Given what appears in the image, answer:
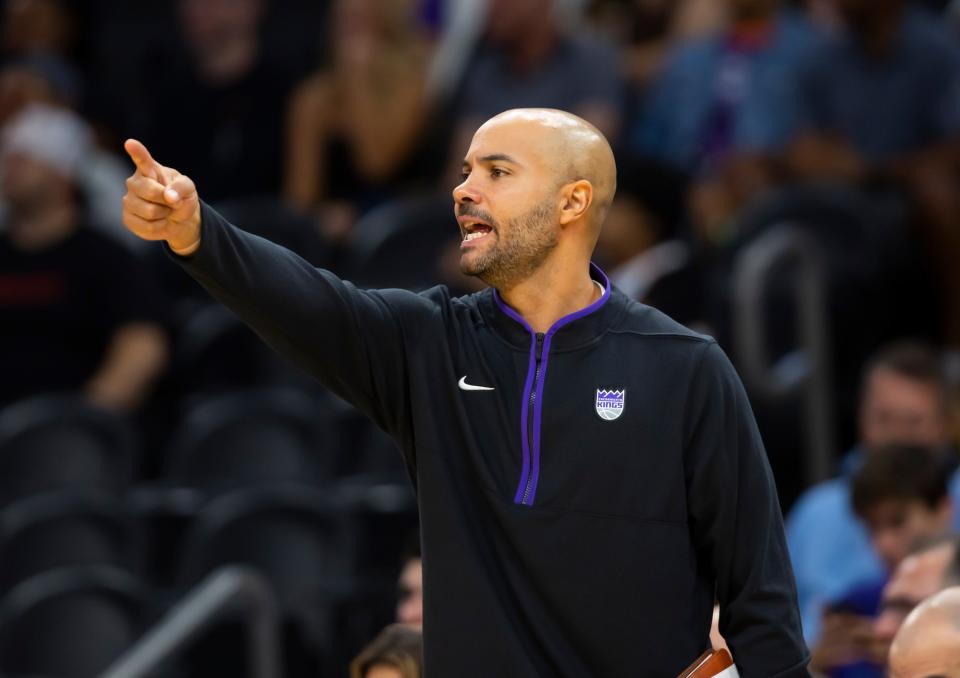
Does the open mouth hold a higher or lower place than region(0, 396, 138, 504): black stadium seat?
higher

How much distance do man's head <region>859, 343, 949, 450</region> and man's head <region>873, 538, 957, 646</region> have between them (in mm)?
1313

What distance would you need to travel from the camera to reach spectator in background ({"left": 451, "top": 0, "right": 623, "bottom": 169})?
714 centimetres

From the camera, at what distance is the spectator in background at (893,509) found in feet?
14.5

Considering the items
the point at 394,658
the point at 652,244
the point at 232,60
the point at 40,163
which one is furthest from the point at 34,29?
the point at 394,658

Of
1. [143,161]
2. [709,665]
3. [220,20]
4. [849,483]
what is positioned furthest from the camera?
[220,20]

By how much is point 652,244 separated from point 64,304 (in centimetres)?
215

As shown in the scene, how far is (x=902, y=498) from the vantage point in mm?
4547

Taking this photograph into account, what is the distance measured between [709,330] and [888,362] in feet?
3.31

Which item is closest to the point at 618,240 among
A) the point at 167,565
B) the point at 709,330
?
the point at 709,330

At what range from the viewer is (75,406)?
6.22 meters

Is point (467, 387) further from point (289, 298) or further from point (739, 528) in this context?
point (739, 528)

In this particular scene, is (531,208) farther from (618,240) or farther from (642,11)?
(642,11)

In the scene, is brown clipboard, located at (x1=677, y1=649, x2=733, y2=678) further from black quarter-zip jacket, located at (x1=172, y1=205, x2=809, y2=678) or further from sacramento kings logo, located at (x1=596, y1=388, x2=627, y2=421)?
sacramento kings logo, located at (x1=596, y1=388, x2=627, y2=421)

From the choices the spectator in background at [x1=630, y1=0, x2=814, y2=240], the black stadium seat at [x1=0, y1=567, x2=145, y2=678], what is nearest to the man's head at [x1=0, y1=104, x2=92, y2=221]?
the black stadium seat at [x1=0, y1=567, x2=145, y2=678]
